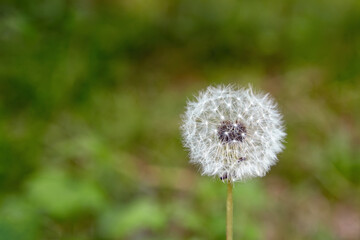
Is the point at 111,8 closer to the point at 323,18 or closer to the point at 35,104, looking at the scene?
the point at 35,104

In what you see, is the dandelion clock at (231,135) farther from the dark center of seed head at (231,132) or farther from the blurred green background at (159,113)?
the blurred green background at (159,113)

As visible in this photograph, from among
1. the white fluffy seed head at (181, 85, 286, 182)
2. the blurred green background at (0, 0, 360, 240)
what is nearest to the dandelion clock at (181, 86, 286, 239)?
the white fluffy seed head at (181, 85, 286, 182)

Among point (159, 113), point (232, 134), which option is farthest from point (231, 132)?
point (159, 113)

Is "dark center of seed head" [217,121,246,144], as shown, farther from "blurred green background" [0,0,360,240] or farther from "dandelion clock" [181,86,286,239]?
"blurred green background" [0,0,360,240]

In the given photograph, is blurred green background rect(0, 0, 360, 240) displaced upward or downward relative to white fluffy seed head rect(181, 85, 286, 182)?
upward

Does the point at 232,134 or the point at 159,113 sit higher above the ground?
the point at 159,113

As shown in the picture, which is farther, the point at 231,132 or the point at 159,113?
the point at 159,113

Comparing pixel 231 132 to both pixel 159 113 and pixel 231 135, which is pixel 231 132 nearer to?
pixel 231 135
